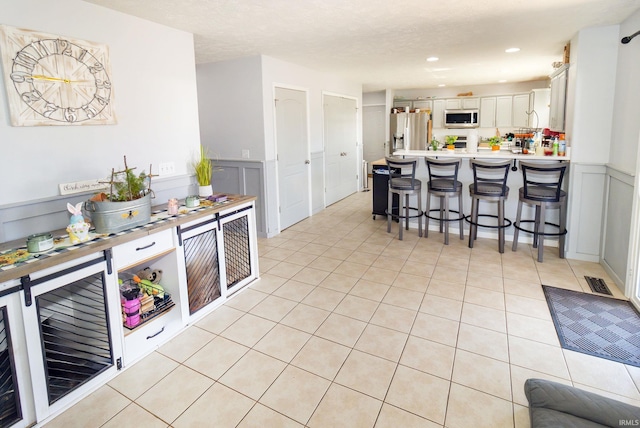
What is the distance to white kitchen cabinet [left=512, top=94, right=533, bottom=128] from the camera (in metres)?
7.98

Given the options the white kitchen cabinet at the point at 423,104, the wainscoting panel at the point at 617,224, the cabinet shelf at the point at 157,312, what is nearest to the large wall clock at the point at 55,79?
the cabinet shelf at the point at 157,312

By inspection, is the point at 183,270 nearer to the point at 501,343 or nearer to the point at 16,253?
the point at 16,253

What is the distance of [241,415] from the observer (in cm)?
193

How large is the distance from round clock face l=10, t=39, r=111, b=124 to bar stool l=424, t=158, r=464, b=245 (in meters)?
3.52

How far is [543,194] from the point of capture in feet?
12.7

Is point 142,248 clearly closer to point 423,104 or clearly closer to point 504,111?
point 423,104

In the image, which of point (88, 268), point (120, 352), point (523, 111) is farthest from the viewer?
point (523, 111)

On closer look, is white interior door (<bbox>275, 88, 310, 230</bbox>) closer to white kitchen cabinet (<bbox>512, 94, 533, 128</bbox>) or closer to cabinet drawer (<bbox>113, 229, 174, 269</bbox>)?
cabinet drawer (<bbox>113, 229, 174, 269</bbox>)

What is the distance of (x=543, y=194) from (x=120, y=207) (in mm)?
4006

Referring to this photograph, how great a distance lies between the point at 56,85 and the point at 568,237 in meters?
4.93

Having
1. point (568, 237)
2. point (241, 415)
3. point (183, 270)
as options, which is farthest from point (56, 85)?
point (568, 237)

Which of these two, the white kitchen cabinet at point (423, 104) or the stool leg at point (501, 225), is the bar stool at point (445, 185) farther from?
the white kitchen cabinet at point (423, 104)

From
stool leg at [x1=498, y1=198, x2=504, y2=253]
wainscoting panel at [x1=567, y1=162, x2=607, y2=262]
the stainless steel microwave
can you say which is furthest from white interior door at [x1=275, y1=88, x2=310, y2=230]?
the stainless steel microwave

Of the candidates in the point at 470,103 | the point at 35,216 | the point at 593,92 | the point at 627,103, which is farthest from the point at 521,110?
the point at 35,216
